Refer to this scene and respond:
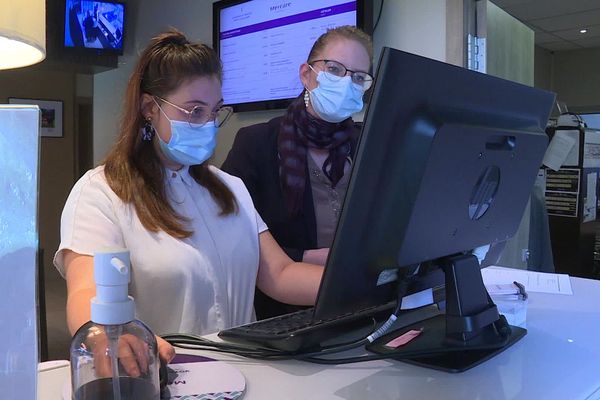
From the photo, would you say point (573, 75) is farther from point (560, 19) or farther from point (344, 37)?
point (344, 37)

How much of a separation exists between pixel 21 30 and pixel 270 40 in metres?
2.40

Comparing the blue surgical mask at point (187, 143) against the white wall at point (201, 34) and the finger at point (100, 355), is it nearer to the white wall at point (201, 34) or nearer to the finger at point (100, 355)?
the white wall at point (201, 34)

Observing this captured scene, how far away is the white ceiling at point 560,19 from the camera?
500 cm

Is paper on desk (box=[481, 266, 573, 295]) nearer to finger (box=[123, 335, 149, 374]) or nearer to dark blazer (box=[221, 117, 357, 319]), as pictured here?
dark blazer (box=[221, 117, 357, 319])

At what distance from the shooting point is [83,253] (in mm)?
1017

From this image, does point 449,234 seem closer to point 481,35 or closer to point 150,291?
point 150,291

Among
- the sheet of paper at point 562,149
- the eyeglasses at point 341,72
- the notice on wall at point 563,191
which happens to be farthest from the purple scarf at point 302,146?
the notice on wall at point 563,191

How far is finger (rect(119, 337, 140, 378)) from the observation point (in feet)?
2.01

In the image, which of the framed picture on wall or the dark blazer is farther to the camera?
the framed picture on wall

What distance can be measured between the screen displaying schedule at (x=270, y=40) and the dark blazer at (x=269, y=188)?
107cm

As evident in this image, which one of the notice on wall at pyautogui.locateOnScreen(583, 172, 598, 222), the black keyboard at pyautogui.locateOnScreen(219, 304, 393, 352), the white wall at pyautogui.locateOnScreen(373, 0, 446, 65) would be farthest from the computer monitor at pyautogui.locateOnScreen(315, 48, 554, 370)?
the notice on wall at pyautogui.locateOnScreen(583, 172, 598, 222)

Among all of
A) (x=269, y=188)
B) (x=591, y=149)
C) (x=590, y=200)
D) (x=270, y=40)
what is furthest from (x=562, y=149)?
(x=269, y=188)

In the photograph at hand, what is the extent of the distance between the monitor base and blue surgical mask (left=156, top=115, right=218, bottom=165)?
0.58 m

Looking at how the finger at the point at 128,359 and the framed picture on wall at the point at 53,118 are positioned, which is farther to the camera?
the framed picture on wall at the point at 53,118
